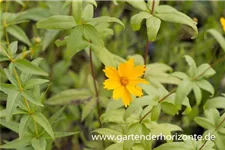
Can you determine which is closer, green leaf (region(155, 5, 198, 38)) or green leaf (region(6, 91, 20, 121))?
green leaf (region(6, 91, 20, 121))

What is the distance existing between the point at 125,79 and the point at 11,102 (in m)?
0.33

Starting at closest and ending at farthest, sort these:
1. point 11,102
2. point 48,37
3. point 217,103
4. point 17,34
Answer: point 11,102, point 217,103, point 17,34, point 48,37

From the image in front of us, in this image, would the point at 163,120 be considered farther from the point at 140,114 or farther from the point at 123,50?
the point at 140,114

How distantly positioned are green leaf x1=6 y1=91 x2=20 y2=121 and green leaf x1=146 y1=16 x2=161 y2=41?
0.41m

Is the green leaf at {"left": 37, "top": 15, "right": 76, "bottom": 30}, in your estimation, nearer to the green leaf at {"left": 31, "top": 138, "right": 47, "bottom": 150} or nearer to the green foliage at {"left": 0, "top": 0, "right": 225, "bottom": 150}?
the green foliage at {"left": 0, "top": 0, "right": 225, "bottom": 150}

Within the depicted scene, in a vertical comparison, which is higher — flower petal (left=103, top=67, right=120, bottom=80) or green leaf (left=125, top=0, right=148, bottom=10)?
green leaf (left=125, top=0, right=148, bottom=10)

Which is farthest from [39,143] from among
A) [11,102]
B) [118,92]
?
[118,92]

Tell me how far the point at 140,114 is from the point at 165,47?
802 mm

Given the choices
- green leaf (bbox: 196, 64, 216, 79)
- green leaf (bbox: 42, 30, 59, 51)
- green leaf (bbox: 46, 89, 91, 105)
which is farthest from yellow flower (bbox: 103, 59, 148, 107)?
green leaf (bbox: 42, 30, 59, 51)

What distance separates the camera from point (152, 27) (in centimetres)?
126

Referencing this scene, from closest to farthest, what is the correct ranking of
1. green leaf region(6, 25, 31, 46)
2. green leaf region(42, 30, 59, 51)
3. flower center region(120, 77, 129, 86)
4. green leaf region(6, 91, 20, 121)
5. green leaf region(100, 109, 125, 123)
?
green leaf region(6, 91, 20, 121), flower center region(120, 77, 129, 86), green leaf region(100, 109, 125, 123), green leaf region(6, 25, 31, 46), green leaf region(42, 30, 59, 51)

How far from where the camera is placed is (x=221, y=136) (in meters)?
1.28

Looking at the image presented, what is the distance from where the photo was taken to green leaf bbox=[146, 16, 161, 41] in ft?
4.12

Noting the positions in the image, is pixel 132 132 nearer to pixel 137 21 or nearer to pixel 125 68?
pixel 125 68
